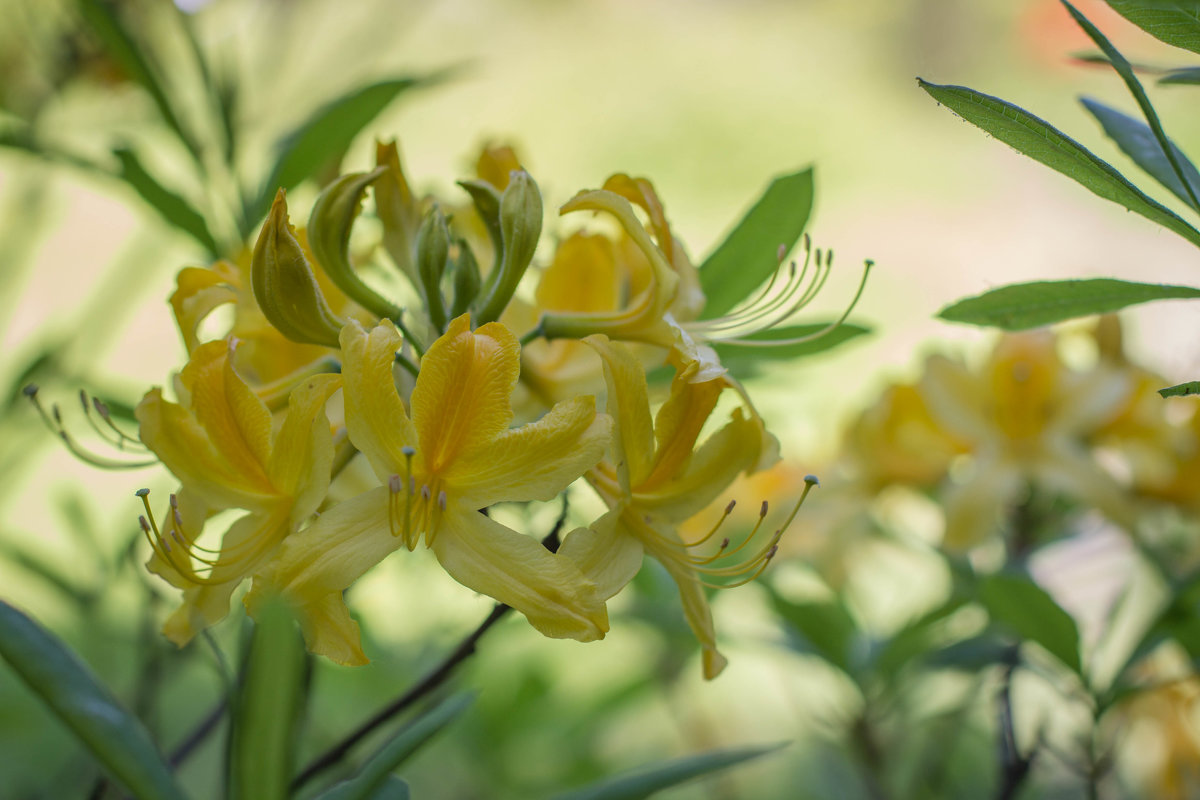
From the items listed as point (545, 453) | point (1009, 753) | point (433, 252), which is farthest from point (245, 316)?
point (1009, 753)

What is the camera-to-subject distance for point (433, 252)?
60 cm

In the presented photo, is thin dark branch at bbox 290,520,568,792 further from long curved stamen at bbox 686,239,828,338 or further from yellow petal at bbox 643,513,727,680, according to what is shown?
long curved stamen at bbox 686,239,828,338

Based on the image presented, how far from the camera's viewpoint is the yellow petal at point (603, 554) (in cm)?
54

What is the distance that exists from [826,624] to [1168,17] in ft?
2.23

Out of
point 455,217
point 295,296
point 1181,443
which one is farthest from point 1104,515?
point 295,296

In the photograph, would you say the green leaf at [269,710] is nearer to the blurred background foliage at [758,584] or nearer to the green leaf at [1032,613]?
the blurred background foliage at [758,584]

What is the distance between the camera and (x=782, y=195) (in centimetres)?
67

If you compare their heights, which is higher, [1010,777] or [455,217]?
[455,217]

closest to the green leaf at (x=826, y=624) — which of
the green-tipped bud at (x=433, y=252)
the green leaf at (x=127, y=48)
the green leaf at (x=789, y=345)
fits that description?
the green leaf at (x=789, y=345)

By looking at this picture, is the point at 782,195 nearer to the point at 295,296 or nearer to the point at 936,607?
the point at 295,296

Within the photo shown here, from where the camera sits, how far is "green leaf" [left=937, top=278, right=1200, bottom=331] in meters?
0.58

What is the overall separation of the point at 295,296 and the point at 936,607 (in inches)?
28.6

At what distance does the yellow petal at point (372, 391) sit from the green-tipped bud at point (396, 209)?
0.13m

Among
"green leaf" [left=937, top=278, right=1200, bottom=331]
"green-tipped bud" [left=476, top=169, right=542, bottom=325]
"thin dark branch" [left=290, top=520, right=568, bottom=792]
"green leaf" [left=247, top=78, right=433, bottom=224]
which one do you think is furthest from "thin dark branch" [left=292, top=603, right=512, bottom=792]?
"green leaf" [left=247, top=78, right=433, bottom=224]
